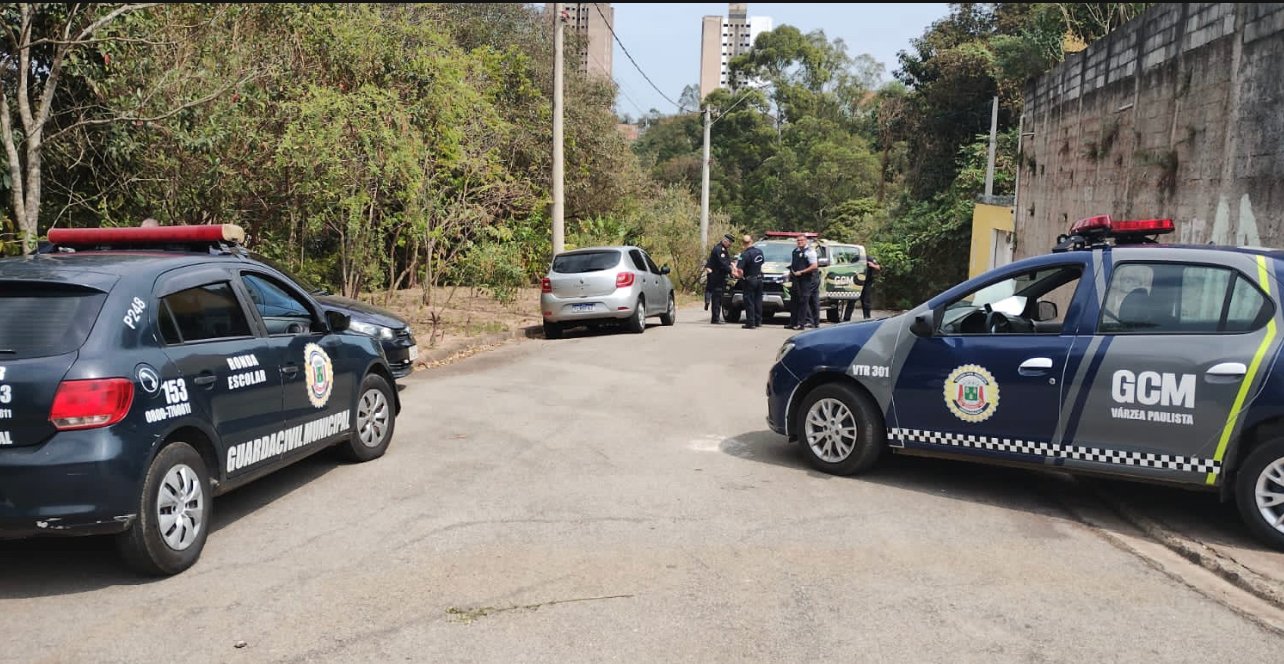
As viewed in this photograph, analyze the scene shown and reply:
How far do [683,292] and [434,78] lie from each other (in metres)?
14.7

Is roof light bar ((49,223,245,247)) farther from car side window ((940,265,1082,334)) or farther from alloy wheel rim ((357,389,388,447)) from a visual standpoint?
car side window ((940,265,1082,334))

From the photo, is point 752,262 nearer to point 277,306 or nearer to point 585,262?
point 585,262

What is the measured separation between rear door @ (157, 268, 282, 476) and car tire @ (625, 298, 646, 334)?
10.8m

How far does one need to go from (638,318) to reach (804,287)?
9.44 feet

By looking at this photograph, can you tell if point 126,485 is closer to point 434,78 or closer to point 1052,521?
point 1052,521

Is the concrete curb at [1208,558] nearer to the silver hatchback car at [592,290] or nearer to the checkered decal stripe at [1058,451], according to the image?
the checkered decal stripe at [1058,451]

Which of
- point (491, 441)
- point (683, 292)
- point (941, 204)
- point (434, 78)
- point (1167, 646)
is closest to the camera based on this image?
point (1167, 646)

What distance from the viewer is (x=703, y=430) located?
882 centimetres

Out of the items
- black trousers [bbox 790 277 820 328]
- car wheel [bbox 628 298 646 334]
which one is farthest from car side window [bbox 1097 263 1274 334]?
car wheel [bbox 628 298 646 334]

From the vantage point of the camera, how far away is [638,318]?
17.0m

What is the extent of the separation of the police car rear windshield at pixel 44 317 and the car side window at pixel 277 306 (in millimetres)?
1351

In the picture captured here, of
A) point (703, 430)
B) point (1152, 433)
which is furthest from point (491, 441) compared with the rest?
point (1152, 433)

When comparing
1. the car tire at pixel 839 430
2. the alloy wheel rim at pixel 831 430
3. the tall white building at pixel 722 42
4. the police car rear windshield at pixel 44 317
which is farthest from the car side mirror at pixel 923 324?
the tall white building at pixel 722 42

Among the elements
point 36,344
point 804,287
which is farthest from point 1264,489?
point 804,287
